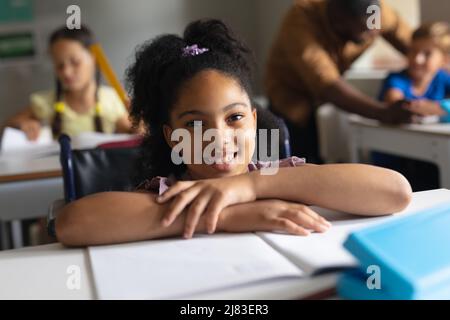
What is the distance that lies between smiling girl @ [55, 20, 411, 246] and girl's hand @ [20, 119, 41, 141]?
58.6 inches

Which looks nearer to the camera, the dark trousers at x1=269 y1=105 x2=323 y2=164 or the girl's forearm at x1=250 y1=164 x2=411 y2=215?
the girl's forearm at x1=250 y1=164 x2=411 y2=215

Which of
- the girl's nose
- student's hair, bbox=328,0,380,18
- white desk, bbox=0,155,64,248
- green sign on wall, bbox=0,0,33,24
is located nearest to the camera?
white desk, bbox=0,155,64,248

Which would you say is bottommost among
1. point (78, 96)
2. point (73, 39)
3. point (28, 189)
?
point (28, 189)

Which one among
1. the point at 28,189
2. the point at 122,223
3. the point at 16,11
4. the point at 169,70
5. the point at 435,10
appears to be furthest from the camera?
the point at 16,11

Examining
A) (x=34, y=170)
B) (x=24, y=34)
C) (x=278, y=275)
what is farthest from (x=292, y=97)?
(x=24, y=34)

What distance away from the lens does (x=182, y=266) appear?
647 millimetres

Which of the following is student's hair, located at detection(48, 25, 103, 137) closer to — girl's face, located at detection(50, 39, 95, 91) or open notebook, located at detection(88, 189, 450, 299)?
girl's face, located at detection(50, 39, 95, 91)

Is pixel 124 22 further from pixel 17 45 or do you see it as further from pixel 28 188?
pixel 28 188

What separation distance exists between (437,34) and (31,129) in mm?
1722

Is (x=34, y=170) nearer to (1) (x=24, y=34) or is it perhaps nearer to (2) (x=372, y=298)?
(2) (x=372, y=298)

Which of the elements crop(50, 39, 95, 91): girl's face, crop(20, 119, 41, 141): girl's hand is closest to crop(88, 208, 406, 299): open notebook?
crop(20, 119, 41, 141): girl's hand

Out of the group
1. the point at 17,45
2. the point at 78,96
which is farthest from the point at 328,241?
the point at 17,45

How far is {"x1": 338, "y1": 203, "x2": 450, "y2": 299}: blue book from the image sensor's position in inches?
20.6

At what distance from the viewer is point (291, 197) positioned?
0.82 metres
